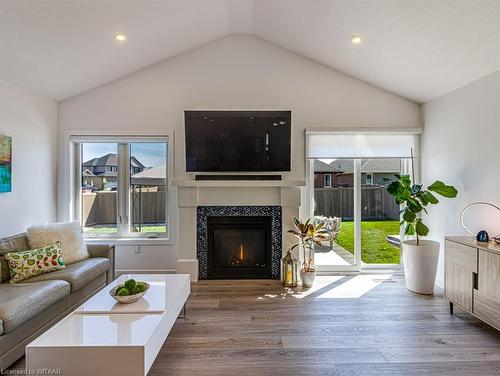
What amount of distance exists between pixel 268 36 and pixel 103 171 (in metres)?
3.21

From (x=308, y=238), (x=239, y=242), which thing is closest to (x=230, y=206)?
(x=239, y=242)

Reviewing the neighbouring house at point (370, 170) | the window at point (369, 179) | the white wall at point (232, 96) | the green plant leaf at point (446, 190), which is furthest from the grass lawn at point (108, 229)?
the green plant leaf at point (446, 190)

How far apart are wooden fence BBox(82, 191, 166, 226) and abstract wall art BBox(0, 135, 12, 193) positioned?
1239 millimetres

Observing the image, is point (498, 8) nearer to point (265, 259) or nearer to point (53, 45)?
point (265, 259)

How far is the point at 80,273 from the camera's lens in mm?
3230

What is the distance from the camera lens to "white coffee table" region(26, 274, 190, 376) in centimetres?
184

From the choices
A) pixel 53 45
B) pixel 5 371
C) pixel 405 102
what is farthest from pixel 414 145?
pixel 5 371

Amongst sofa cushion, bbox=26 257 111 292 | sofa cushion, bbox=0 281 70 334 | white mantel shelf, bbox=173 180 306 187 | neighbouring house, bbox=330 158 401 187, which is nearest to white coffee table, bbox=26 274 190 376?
sofa cushion, bbox=0 281 70 334

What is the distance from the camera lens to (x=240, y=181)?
14.5 ft

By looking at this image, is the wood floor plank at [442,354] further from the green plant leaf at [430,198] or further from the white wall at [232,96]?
the white wall at [232,96]

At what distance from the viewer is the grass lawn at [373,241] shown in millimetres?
4770

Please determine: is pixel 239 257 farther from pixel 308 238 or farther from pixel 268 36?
pixel 268 36

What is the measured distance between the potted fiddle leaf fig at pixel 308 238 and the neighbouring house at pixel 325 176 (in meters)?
0.68

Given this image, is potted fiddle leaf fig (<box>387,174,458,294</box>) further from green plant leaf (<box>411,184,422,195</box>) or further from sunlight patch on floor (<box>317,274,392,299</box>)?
sunlight patch on floor (<box>317,274,392,299</box>)
